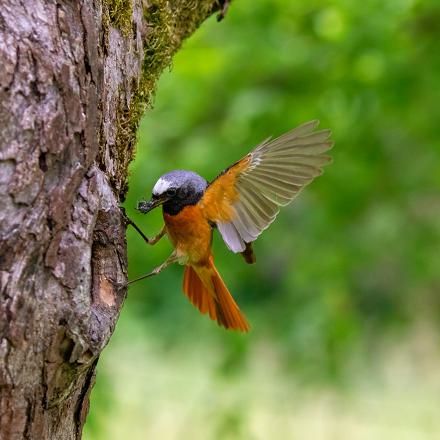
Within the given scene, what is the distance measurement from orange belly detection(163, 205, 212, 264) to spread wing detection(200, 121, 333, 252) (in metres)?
0.06

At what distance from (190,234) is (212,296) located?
1.17ft

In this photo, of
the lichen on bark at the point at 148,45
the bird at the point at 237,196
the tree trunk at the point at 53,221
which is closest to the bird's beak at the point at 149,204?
the bird at the point at 237,196

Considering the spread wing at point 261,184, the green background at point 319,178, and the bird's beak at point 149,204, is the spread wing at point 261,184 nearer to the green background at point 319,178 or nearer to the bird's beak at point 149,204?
the bird's beak at point 149,204

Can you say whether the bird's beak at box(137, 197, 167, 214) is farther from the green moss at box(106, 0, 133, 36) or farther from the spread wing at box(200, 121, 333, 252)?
the green moss at box(106, 0, 133, 36)

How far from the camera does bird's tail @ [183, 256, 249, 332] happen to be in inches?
145

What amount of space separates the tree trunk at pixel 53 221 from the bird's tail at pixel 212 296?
3.95ft

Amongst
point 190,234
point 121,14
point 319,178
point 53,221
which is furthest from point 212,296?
point 319,178

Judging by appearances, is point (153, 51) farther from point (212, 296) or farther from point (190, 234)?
point (212, 296)

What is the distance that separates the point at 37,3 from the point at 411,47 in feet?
12.5

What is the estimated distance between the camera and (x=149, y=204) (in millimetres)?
3338

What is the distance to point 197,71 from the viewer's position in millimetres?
5695

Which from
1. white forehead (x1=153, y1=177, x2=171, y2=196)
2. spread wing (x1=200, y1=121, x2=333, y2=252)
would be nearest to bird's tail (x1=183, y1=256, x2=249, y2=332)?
spread wing (x1=200, y1=121, x2=333, y2=252)

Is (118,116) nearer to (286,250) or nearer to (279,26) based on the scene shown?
(279,26)

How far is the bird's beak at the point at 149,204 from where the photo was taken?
129 inches
